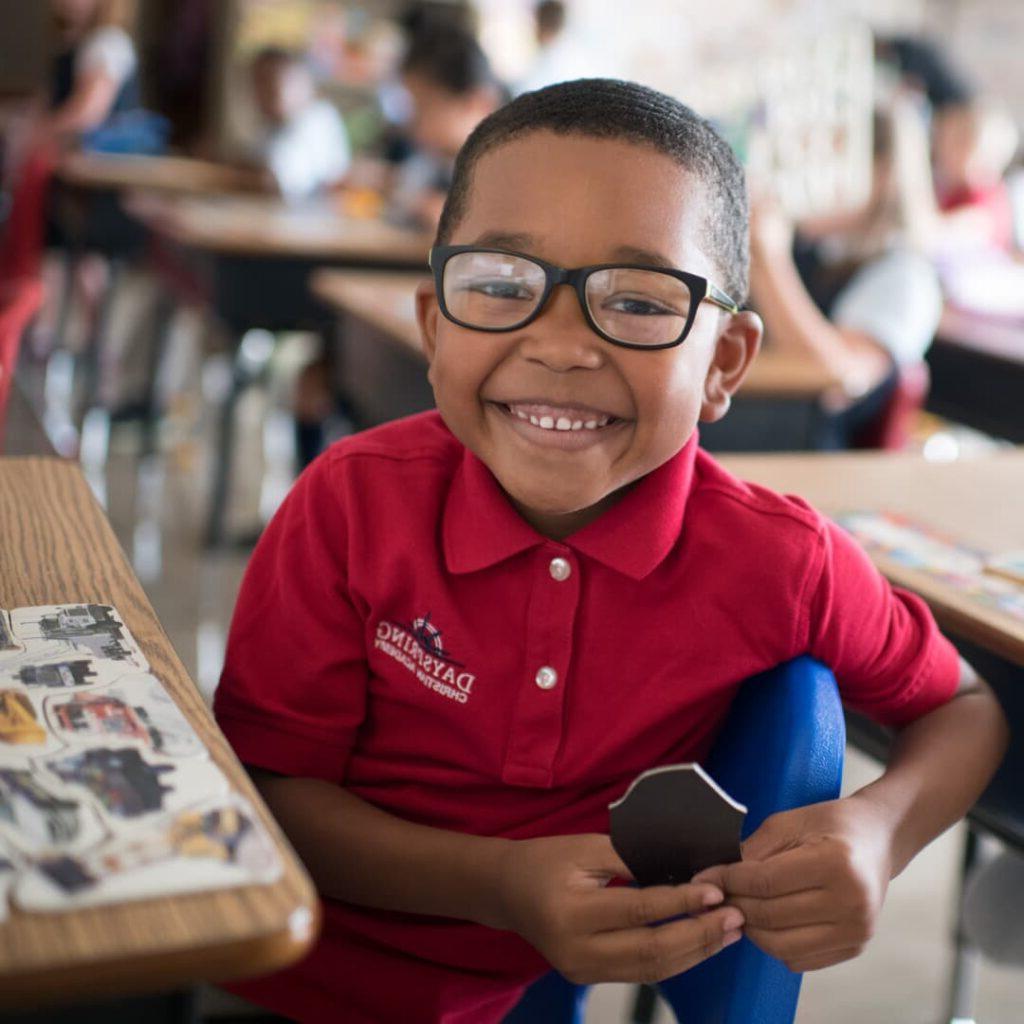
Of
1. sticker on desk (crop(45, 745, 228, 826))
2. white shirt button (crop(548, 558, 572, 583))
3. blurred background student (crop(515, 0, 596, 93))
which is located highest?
blurred background student (crop(515, 0, 596, 93))

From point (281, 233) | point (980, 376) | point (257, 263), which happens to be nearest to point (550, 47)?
point (281, 233)

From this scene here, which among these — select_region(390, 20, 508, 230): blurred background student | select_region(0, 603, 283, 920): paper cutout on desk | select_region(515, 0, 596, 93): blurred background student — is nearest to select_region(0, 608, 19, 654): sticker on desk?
select_region(0, 603, 283, 920): paper cutout on desk

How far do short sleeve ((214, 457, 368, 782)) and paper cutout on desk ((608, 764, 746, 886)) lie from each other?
27cm

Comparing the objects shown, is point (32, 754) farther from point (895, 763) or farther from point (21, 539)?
point (895, 763)

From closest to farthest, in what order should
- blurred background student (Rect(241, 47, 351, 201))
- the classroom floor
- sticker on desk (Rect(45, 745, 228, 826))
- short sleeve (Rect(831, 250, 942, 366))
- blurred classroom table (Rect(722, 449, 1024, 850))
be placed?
sticker on desk (Rect(45, 745, 228, 826)) → blurred classroom table (Rect(722, 449, 1024, 850)) → the classroom floor → short sleeve (Rect(831, 250, 942, 366)) → blurred background student (Rect(241, 47, 351, 201))

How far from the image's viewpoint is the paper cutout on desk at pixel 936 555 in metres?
1.19

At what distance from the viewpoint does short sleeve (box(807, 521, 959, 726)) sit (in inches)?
39.8

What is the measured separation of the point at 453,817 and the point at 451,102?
3.41 meters

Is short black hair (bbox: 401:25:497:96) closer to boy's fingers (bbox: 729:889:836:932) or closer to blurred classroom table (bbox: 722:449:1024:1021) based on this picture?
blurred classroom table (bbox: 722:449:1024:1021)

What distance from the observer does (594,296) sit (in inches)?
36.6

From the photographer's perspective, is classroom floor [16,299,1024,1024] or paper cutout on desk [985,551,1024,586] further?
classroom floor [16,299,1024,1024]

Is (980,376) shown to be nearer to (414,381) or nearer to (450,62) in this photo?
(414,381)

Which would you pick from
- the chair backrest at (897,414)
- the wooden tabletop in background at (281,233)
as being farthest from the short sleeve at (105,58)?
the chair backrest at (897,414)

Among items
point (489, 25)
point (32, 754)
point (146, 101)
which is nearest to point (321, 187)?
point (489, 25)
